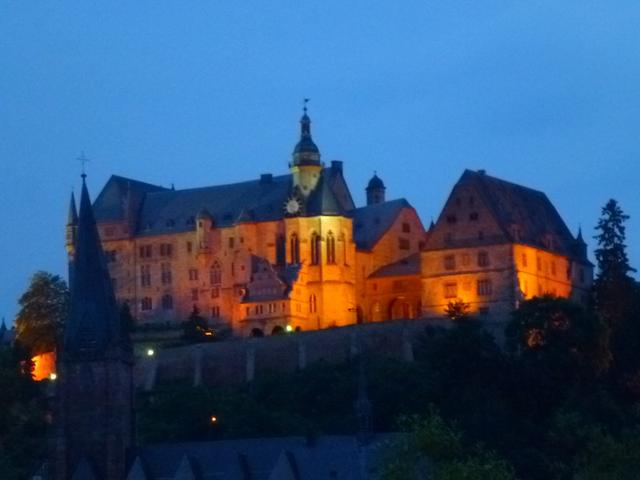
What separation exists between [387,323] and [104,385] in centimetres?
2902

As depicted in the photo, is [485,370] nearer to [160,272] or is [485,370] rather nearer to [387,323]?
[387,323]

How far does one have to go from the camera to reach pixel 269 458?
10688 centimetres

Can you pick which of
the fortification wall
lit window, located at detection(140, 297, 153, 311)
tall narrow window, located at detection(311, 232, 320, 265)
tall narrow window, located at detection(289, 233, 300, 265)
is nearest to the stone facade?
the fortification wall

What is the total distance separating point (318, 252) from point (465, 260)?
32.6 feet

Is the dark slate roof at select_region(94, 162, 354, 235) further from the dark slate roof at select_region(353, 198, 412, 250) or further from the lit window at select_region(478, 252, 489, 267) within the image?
the lit window at select_region(478, 252, 489, 267)

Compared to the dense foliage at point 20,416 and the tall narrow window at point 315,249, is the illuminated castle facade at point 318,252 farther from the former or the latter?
the dense foliage at point 20,416

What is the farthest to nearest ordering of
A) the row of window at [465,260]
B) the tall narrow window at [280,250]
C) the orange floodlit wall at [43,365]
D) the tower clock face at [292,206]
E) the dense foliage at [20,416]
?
the tall narrow window at [280,250] → the tower clock face at [292,206] → the orange floodlit wall at [43,365] → the row of window at [465,260] → the dense foliage at [20,416]

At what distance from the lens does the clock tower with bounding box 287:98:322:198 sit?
15212 cm

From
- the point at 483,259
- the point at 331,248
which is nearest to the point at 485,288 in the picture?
the point at 483,259

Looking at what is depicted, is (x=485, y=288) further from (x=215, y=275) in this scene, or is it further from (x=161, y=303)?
(x=161, y=303)

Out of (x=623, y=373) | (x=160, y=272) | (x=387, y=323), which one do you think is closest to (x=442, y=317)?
(x=387, y=323)

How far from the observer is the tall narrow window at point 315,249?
149 metres

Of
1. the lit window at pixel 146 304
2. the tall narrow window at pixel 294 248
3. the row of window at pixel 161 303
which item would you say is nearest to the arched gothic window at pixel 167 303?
the row of window at pixel 161 303

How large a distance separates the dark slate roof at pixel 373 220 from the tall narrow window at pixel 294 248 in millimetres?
3770
